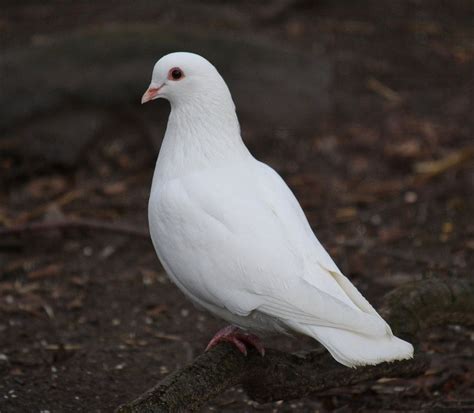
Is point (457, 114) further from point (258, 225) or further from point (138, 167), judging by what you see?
point (258, 225)

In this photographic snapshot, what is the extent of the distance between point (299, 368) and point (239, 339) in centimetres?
26

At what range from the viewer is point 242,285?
333 centimetres

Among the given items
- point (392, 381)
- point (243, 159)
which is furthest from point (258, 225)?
point (392, 381)

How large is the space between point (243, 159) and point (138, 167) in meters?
3.31

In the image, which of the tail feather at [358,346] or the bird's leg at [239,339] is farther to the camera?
the bird's leg at [239,339]

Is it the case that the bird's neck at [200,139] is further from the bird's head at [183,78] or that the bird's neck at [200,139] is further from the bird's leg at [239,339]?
the bird's leg at [239,339]

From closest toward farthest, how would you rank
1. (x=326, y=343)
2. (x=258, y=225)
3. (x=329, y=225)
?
(x=326, y=343)
(x=258, y=225)
(x=329, y=225)

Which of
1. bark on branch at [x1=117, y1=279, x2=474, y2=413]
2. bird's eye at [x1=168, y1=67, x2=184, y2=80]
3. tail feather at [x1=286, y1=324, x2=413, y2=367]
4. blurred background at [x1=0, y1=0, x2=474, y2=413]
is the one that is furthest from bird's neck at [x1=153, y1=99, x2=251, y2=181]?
blurred background at [x1=0, y1=0, x2=474, y2=413]

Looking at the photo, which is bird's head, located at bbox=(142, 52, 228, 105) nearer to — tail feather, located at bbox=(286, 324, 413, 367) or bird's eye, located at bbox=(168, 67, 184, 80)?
bird's eye, located at bbox=(168, 67, 184, 80)

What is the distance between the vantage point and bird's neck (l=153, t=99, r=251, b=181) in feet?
12.3

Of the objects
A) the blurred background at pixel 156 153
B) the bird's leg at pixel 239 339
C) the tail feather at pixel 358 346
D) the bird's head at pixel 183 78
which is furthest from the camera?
the blurred background at pixel 156 153

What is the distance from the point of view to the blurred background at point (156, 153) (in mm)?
4617

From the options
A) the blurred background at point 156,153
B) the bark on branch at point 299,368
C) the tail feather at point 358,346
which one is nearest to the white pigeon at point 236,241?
the tail feather at point 358,346

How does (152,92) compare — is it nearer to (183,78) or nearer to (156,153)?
(183,78)
